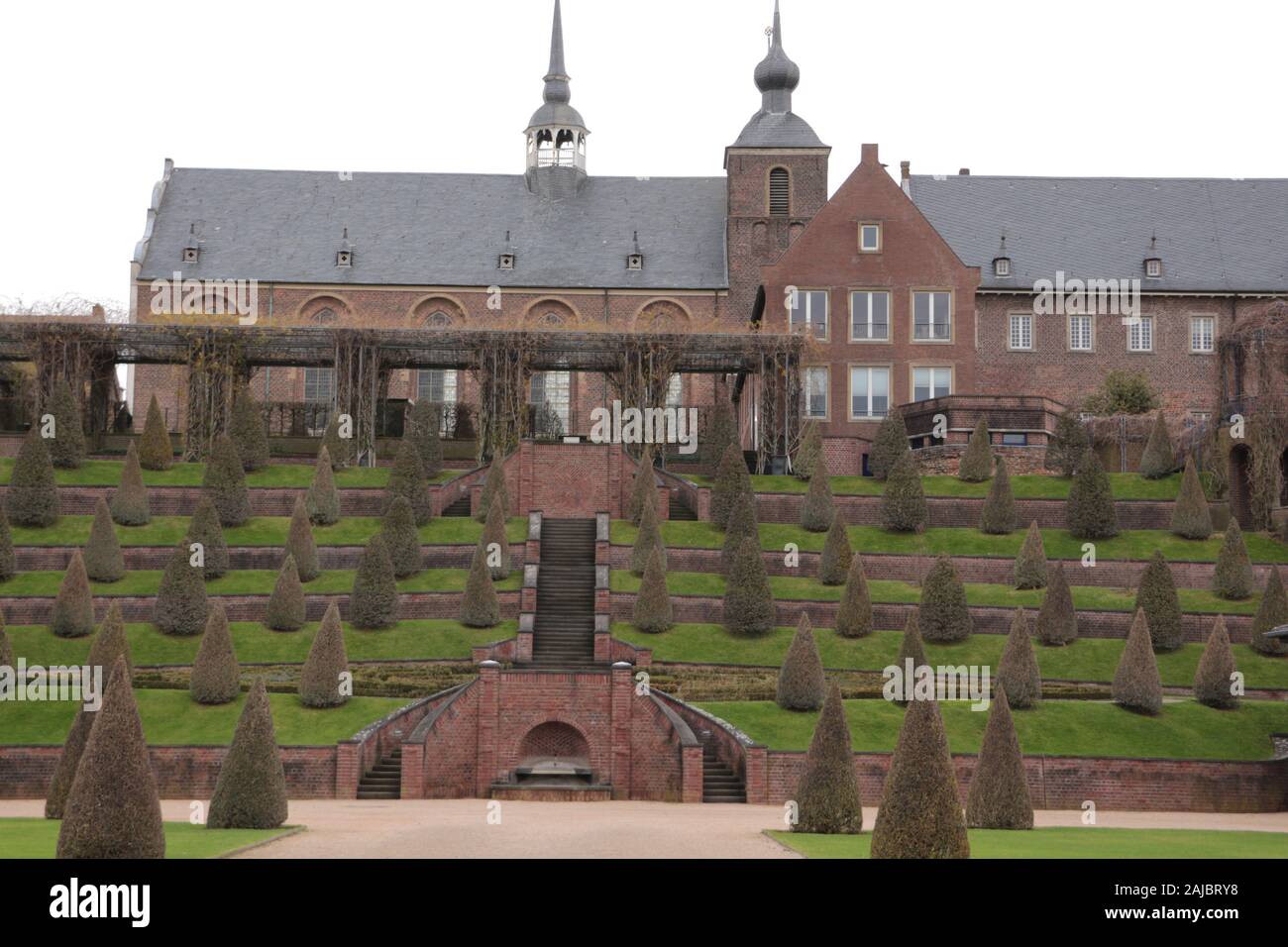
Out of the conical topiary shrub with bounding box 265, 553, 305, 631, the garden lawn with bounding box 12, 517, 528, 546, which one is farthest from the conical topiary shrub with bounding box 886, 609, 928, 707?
the conical topiary shrub with bounding box 265, 553, 305, 631

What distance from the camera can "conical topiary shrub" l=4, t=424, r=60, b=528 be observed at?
4838 centimetres

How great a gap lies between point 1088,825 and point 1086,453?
22.6m

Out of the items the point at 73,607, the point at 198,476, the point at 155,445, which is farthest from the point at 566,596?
the point at 155,445

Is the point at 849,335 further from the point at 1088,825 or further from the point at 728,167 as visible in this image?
the point at 1088,825

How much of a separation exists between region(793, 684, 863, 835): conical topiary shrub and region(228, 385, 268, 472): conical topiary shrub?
3126 cm

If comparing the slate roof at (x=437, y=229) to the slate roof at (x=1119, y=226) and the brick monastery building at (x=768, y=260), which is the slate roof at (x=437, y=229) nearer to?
the brick monastery building at (x=768, y=260)

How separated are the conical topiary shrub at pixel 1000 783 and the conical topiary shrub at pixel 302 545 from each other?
22897mm

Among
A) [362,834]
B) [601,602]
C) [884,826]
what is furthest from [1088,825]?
[601,602]

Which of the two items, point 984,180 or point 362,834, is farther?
point 984,180

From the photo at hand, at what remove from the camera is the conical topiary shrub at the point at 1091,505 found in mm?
48406

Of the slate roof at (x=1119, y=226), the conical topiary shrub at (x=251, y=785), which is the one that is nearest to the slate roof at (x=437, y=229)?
the slate roof at (x=1119, y=226)

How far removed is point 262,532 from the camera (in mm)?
48344

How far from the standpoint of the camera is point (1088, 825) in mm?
28234

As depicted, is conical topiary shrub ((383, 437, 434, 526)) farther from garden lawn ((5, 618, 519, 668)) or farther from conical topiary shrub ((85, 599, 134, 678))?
conical topiary shrub ((85, 599, 134, 678))
